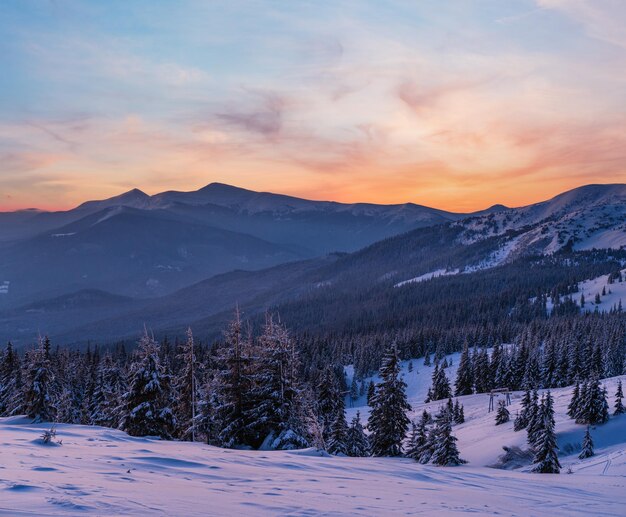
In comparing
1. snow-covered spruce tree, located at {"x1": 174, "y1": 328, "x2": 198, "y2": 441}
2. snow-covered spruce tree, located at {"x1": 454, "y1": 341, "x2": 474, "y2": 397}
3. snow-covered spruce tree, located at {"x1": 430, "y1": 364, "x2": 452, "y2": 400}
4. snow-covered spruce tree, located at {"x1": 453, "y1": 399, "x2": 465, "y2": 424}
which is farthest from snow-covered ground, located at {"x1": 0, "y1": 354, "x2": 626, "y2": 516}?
snow-covered spruce tree, located at {"x1": 454, "y1": 341, "x2": 474, "y2": 397}

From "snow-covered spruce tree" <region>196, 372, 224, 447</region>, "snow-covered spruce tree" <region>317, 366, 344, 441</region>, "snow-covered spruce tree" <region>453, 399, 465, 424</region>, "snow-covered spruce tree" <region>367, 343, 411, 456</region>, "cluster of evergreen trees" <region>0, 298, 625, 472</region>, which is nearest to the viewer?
"cluster of evergreen trees" <region>0, 298, 625, 472</region>

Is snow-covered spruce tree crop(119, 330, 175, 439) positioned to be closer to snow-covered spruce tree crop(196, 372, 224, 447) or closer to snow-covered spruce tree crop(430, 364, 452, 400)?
snow-covered spruce tree crop(196, 372, 224, 447)

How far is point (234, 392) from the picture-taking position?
94.8 feet

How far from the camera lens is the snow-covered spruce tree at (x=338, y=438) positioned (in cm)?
4441

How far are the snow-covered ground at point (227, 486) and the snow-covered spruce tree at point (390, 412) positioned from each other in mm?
24703

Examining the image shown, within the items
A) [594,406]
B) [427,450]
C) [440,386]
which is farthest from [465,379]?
[427,450]

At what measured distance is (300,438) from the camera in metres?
26.8

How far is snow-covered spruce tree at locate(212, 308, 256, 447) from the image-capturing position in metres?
28.1

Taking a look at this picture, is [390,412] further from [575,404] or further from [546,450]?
[575,404]

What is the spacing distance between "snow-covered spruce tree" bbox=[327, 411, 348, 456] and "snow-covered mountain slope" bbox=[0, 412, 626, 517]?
25.9m

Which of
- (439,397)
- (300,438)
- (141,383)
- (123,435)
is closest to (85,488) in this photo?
(123,435)

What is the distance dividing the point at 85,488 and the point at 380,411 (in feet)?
122

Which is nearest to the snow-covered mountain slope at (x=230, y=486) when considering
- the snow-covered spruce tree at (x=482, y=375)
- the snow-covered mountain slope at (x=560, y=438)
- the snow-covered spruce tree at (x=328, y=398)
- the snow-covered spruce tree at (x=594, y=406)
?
the snow-covered mountain slope at (x=560, y=438)

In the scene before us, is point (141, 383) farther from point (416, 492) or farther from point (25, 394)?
point (416, 492)
